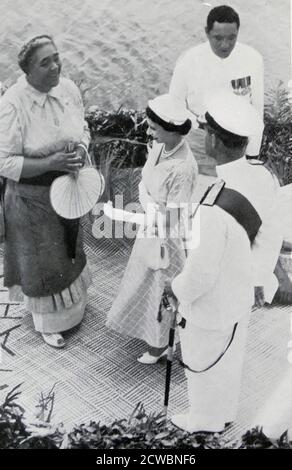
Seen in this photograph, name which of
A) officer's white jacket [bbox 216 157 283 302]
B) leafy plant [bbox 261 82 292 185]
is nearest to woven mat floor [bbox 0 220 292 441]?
officer's white jacket [bbox 216 157 283 302]

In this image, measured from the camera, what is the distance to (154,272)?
3.61 m

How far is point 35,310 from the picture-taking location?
155 inches

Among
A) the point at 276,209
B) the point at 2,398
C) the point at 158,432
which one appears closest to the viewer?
the point at 158,432

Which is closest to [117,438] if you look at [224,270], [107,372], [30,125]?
[224,270]

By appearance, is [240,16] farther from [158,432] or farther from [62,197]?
[158,432]

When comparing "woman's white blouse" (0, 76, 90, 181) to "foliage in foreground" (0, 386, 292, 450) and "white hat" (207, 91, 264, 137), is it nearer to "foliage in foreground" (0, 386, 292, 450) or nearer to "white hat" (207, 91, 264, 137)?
"white hat" (207, 91, 264, 137)

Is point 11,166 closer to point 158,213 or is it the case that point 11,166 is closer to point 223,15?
point 158,213

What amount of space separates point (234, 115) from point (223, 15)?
1436 millimetres

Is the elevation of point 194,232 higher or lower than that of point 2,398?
higher

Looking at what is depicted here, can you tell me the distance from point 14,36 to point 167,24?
42.6 inches

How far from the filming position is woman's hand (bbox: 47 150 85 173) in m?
3.52

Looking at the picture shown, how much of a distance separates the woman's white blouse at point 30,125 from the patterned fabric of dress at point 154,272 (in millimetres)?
537

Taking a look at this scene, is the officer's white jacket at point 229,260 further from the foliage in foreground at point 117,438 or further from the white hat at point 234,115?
the foliage in foreground at point 117,438

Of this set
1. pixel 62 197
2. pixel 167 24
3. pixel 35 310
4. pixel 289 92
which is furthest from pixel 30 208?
pixel 289 92
